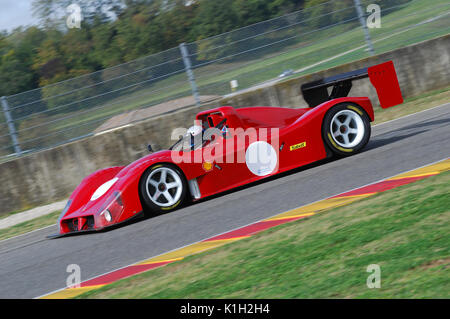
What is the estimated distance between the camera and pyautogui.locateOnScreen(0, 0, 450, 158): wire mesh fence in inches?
458

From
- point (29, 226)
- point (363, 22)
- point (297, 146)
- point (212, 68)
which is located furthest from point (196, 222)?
point (363, 22)

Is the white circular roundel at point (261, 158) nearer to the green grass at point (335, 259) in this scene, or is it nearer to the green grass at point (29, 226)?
the green grass at point (335, 259)

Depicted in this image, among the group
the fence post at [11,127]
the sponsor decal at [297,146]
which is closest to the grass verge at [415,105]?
the fence post at [11,127]

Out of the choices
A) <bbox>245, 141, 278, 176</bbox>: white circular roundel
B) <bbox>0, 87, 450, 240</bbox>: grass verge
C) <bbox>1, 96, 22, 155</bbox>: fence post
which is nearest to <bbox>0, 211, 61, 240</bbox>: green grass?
<bbox>0, 87, 450, 240</bbox>: grass verge

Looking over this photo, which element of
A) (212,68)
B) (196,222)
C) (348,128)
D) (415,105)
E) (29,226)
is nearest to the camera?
(196,222)

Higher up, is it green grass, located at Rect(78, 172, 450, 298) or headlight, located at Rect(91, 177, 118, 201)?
headlight, located at Rect(91, 177, 118, 201)

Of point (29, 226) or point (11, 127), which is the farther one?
point (11, 127)

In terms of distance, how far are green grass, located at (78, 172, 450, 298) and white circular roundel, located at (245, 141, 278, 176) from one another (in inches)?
90.7

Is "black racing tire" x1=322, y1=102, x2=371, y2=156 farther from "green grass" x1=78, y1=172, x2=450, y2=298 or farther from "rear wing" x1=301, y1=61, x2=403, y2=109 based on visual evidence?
"green grass" x1=78, y1=172, x2=450, y2=298

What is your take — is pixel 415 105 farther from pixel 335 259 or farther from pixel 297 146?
pixel 335 259

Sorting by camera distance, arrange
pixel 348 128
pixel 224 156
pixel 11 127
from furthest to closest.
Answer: pixel 11 127 → pixel 348 128 → pixel 224 156

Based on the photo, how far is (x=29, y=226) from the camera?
9680 mm

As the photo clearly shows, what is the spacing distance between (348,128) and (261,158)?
1.38 m
